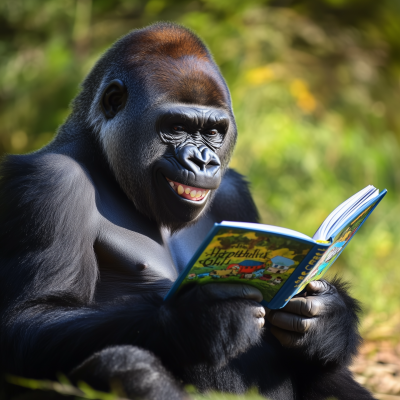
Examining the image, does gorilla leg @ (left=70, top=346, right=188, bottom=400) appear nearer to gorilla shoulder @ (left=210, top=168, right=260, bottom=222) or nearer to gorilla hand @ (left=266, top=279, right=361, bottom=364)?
gorilla hand @ (left=266, top=279, right=361, bottom=364)

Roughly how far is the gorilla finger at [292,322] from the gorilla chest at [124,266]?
1.86 feet

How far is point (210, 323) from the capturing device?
82.4 inches

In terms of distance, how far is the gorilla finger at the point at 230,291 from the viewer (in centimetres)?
212

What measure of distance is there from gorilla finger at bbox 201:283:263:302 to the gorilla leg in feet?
1.13

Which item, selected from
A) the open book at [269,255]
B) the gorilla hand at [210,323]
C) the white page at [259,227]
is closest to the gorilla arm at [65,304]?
the gorilla hand at [210,323]

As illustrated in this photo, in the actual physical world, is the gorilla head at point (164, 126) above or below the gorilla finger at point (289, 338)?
above

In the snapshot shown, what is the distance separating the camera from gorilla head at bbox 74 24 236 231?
266 centimetres

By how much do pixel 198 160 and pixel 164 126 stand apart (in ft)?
0.90

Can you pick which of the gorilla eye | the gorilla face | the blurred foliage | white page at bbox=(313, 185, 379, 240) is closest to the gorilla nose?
the gorilla face

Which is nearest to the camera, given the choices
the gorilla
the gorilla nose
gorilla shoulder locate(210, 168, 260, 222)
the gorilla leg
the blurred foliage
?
the gorilla leg

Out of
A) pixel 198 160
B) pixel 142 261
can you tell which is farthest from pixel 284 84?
pixel 142 261

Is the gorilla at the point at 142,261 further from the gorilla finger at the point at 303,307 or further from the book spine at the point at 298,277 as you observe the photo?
the book spine at the point at 298,277

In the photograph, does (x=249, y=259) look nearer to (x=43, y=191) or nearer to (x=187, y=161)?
(x=187, y=161)

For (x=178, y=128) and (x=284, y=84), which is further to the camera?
(x=284, y=84)
